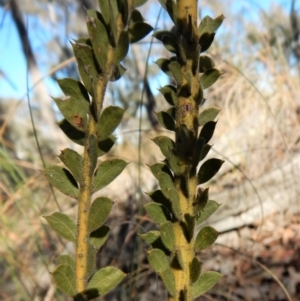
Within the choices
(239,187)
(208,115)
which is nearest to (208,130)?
(208,115)

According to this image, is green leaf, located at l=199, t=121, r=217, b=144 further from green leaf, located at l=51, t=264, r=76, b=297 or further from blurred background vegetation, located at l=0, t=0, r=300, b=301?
blurred background vegetation, located at l=0, t=0, r=300, b=301

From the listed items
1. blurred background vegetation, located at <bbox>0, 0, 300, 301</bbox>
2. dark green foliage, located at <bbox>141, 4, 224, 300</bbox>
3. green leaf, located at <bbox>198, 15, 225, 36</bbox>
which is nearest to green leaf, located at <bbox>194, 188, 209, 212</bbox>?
dark green foliage, located at <bbox>141, 4, 224, 300</bbox>

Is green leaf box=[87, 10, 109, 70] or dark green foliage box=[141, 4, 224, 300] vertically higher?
green leaf box=[87, 10, 109, 70]

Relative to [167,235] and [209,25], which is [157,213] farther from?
[209,25]

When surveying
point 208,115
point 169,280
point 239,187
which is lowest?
point 169,280

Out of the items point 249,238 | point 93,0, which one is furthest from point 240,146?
point 93,0

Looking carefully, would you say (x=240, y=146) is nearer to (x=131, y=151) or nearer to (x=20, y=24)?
(x=131, y=151)
